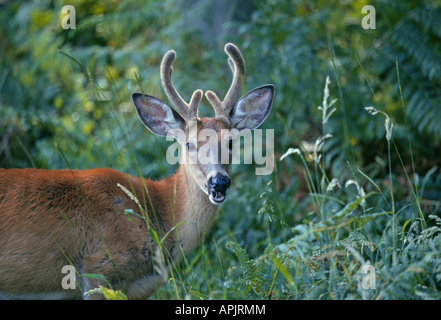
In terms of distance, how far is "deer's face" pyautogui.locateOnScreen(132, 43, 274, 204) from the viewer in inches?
168

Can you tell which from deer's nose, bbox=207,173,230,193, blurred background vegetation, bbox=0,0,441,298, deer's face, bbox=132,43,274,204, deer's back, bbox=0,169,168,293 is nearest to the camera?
deer's back, bbox=0,169,168,293

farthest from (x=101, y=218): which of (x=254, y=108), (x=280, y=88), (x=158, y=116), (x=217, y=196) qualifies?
(x=280, y=88)

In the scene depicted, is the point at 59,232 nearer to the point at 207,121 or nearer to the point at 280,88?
the point at 207,121

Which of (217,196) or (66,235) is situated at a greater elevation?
(217,196)

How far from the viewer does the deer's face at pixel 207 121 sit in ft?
14.0

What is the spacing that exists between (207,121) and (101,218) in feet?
4.19

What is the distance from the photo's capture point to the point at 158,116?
15.2 ft

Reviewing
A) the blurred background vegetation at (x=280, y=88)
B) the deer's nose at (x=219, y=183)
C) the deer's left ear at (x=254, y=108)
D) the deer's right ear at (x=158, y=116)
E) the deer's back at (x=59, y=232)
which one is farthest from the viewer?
the blurred background vegetation at (x=280, y=88)

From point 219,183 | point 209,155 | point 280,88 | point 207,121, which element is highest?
point 280,88

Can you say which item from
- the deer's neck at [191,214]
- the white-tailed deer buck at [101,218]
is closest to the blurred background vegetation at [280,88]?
the deer's neck at [191,214]

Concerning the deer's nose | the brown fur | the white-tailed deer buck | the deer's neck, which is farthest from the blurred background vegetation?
the deer's nose

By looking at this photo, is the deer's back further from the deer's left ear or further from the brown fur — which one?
the deer's left ear

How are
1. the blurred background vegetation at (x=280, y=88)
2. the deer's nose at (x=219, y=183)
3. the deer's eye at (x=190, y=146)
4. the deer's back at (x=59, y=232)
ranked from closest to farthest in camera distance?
the deer's back at (x=59, y=232)
the deer's nose at (x=219, y=183)
the deer's eye at (x=190, y=146)
the blurred background vegetation at (x=280, y=88)

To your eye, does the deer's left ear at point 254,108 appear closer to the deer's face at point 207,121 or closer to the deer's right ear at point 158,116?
the deer's face at point 207,121
